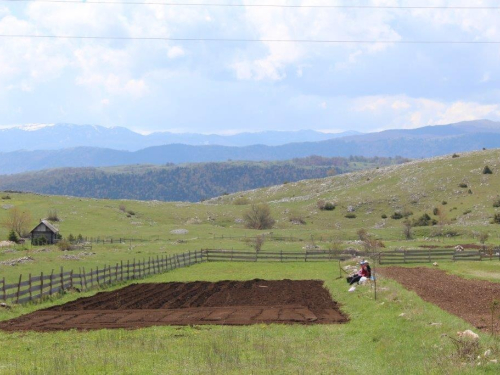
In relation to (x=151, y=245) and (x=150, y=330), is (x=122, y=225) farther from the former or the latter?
(x=150, y=330)

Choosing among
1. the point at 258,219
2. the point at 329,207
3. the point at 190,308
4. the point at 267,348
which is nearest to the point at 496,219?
the point at 329,207

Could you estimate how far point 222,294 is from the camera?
1319 inches

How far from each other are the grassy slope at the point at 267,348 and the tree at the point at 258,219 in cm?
7504

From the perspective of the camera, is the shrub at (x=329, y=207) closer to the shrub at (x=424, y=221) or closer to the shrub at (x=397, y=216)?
the shrub at (x=397, y=216)

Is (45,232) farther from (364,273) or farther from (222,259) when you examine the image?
(364,273)

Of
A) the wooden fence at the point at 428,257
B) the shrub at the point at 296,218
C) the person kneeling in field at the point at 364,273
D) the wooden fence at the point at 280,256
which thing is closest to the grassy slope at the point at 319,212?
the shrub at the point at 296,218

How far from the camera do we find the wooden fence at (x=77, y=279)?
29562mm

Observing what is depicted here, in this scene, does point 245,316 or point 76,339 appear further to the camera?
point 245,316

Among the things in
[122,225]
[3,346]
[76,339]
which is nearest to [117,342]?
[76,339]

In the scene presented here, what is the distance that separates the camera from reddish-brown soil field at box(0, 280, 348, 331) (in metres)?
23.3

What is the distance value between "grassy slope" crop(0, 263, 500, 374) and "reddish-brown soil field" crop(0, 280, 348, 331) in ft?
5.32

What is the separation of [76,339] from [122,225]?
75.0 m

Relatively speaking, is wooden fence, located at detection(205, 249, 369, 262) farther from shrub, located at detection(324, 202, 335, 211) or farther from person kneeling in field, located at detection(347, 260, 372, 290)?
shrub, located at detection(324, 202, 335, 211)

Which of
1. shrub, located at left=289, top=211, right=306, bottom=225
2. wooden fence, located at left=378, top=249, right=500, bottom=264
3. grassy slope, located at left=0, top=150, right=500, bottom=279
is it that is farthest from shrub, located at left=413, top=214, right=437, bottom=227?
wooden fence, located at left=378, top=249, right=500, bottom=264
